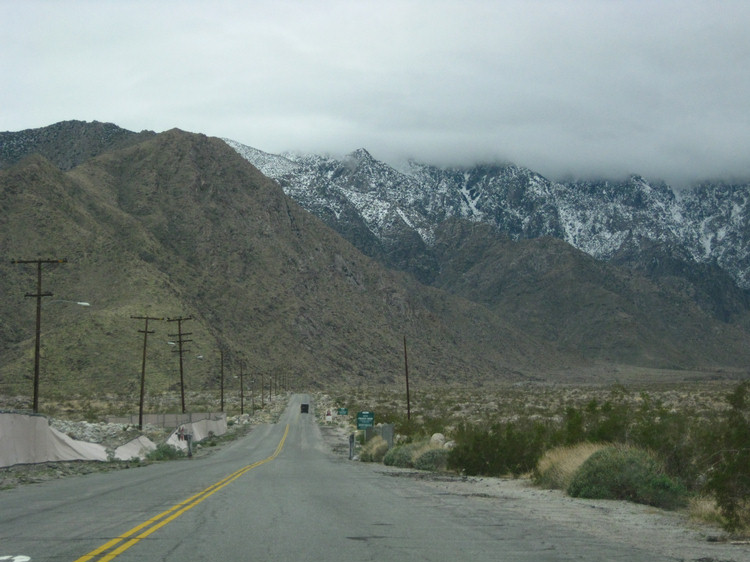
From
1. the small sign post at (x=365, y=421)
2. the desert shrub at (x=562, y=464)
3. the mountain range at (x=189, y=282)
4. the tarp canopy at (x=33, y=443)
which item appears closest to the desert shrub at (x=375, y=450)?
the small sign post at (x=365, y=421)

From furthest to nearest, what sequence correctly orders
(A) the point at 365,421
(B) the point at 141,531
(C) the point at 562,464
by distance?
1. (A) the point at 365,421
2. (C) the point at 562,464
3. (B) the point at 141,531

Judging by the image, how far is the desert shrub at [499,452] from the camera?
2495 centimetres

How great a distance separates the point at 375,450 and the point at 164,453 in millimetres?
10241

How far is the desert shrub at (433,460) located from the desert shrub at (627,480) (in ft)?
34.8

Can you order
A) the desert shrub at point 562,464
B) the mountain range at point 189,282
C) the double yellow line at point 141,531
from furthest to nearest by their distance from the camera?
the mountain range at point 189,282 < the desert shrub at point 562,464 < the double yellow line at point 141,531

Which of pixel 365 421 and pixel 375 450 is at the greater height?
pixel 365 421

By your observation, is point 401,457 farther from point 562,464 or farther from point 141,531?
point 141,531

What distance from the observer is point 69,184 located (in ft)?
424

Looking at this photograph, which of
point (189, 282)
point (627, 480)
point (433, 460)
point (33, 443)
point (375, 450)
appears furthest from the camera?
point (189, 282)

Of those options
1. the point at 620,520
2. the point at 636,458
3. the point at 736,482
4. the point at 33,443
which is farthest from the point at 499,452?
the point at 33,443

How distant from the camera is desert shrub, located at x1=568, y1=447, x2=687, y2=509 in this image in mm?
16141

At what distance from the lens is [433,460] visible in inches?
1148

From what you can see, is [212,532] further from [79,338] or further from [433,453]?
[79,338]

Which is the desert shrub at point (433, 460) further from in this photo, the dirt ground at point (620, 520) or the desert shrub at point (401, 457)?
the dirt ground at point (620, 520)
